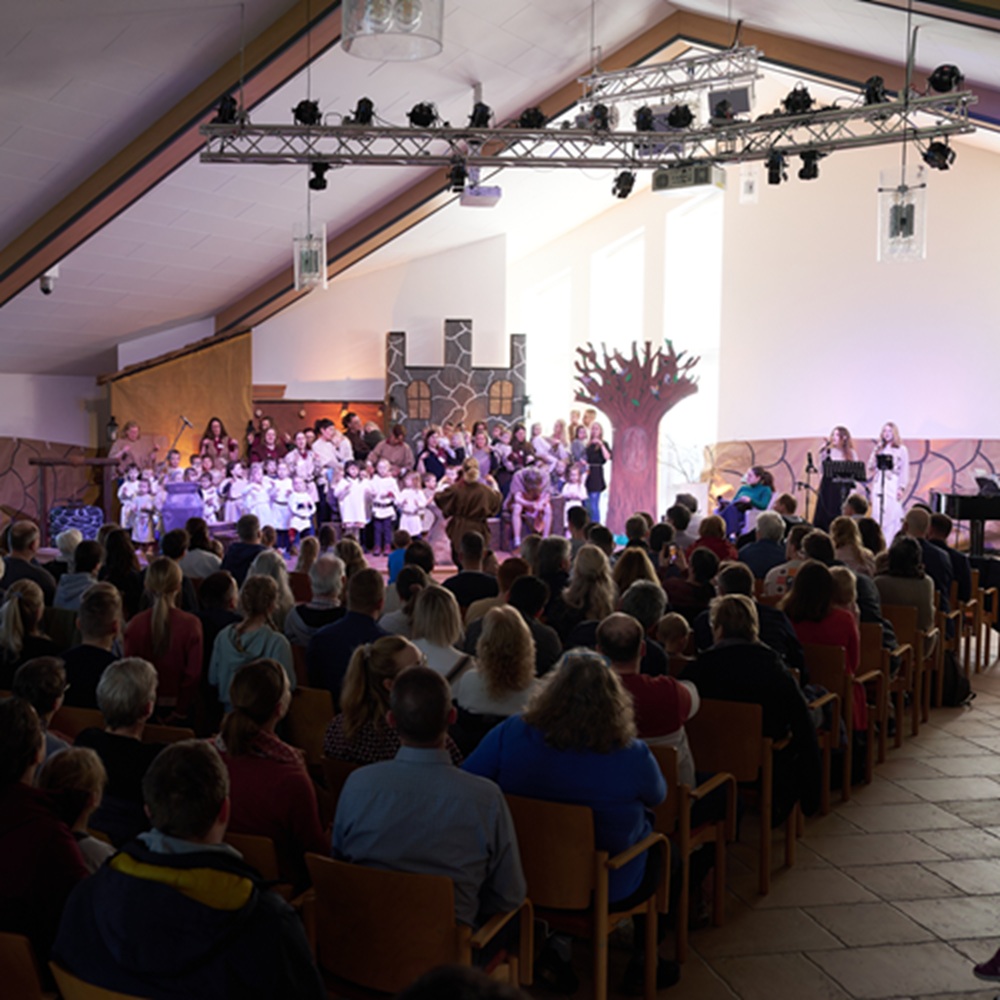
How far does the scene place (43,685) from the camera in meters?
3.06

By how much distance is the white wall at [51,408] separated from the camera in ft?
49.5

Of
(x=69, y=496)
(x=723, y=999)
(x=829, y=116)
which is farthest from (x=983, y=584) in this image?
(x=69, y=496)

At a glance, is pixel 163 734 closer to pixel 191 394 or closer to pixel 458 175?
pixel 458 175

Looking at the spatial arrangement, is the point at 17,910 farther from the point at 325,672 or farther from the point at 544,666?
the point at 544,666

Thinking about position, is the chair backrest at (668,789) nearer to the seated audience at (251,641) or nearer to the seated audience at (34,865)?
the seated audience at (251,641)

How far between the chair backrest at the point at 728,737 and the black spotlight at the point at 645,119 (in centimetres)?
682

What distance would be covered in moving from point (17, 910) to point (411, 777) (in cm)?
86

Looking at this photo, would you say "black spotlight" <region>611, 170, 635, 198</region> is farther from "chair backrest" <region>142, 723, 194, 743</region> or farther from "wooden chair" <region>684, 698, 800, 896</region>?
"chair backrest" <region>142, 723, 194, 743</region>

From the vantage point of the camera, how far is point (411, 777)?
2502 millimetres

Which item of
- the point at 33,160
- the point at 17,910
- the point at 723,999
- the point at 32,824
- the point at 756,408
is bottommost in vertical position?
the point at 723,999

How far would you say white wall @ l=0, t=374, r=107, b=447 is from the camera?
15.1 m

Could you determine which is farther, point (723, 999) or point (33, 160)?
point (33, 160)

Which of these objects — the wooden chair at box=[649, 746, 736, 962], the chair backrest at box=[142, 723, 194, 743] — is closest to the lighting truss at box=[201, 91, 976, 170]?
the wooden chair at box=[649, 746, 736, 962]

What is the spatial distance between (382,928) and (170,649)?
2.34 metres
